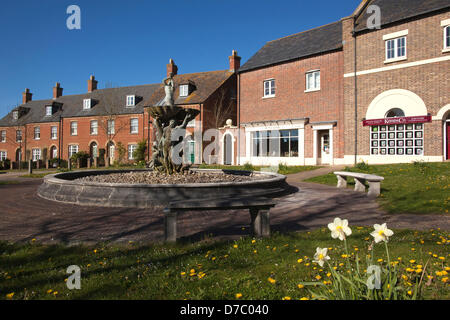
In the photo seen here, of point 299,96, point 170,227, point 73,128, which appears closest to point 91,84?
point 73,128

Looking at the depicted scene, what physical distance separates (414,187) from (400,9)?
48.3 feet

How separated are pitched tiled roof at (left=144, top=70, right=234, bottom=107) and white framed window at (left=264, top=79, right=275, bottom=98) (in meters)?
7.41

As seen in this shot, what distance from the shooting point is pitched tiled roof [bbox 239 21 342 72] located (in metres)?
22.4

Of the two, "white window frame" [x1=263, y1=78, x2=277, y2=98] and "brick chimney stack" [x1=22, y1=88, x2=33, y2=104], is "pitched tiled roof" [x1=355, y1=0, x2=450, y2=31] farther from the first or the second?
"brick chimney stack" [x1=22, y1=88, x2=33, y2=104]

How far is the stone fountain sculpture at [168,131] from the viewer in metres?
10.5

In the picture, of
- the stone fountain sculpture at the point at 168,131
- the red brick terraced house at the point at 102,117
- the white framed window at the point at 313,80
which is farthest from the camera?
the red brick terraced house at the point at 102,117

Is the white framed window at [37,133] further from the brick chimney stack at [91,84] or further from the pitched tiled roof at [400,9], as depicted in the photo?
the pitched tiled roof at [400,9]

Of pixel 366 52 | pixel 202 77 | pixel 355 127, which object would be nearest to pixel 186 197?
pixel 355 127

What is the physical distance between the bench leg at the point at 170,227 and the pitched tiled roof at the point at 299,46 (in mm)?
20950

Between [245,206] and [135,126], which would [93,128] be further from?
[245,206]

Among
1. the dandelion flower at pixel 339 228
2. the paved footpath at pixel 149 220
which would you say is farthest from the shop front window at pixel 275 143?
the dandelion flower at pixel 339 228

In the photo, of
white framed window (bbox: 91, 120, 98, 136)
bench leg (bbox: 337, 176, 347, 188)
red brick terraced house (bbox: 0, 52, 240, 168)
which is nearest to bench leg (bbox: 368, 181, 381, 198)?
bench leg (bbox: 337, 176, 347, 188)
